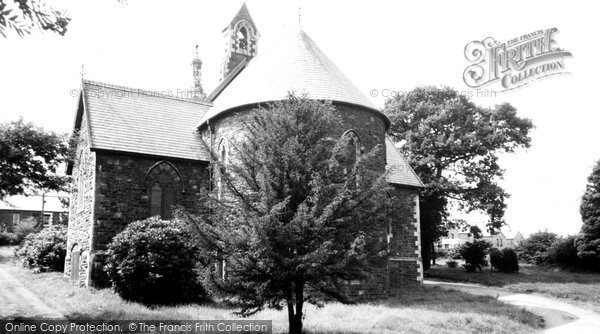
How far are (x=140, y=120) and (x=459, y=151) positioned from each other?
21649mm

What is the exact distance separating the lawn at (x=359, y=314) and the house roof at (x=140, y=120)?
19.5ft

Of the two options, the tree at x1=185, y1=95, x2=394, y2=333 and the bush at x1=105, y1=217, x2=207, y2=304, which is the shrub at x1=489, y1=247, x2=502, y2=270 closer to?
the bush at x1=105, y1=217, x2=207, y2=304

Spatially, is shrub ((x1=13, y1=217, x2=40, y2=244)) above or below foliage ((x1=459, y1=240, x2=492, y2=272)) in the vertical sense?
above

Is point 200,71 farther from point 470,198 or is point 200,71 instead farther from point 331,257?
point 331,257

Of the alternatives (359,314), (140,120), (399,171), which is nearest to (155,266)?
(359,314)

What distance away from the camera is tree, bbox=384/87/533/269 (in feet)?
111

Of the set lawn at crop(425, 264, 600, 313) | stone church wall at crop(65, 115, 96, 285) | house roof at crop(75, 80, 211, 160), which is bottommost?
lawn at crop(425, 264, 600, 313)

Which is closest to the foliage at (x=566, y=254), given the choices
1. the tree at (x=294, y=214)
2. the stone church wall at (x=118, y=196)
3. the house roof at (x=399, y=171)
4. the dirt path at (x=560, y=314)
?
the dirt path at (x=560, y=314)

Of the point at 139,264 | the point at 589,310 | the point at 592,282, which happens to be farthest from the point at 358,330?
the point at 592,282

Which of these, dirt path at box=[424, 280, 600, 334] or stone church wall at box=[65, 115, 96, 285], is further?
stone church wall at box=[65, 115, 96, 285]

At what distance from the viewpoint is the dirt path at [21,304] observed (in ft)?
40.5

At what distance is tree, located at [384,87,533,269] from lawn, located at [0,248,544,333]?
16372 mm

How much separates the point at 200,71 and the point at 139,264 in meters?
36.2

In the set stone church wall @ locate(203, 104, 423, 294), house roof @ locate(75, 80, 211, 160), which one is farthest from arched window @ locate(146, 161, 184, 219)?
stone church wall @ locate(203, 104, 423, 294)
